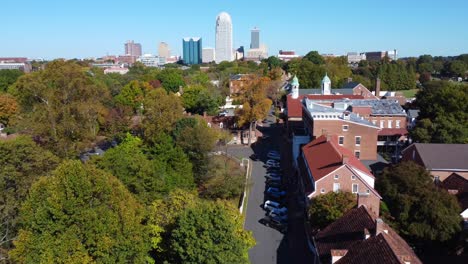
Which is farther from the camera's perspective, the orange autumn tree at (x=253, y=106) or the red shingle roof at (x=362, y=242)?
the orange autumn tree at (x=253, y=106)

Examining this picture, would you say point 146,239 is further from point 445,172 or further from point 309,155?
point 445,172

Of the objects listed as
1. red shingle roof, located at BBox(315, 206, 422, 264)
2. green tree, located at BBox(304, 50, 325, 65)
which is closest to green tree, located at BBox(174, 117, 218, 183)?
red shingle roof, located at BBox(315, 206, 422, 264)

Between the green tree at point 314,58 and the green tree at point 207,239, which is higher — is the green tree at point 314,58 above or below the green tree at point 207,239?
above

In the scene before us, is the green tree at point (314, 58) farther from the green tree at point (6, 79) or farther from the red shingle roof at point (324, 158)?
the red shingle roof at point (324, 158)

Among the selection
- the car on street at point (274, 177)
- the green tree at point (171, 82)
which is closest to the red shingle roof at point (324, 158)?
the car on street at point (274, 177)

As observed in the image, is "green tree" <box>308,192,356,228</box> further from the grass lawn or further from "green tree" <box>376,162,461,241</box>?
the grass lawn

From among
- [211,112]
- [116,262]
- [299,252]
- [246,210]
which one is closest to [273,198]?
[246,210]
